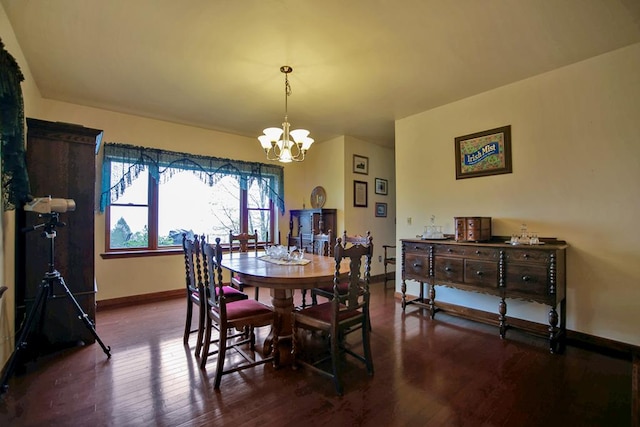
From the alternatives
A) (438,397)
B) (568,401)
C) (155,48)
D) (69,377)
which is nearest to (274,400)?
(438,397)

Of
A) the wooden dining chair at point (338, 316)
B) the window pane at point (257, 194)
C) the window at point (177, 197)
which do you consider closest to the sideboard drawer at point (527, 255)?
the wooden dining chair at point (338, 316)

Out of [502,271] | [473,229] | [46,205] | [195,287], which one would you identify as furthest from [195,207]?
[502,271]

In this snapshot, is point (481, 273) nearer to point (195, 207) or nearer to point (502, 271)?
point (502, 271)

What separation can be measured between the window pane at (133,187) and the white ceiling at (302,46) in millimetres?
814

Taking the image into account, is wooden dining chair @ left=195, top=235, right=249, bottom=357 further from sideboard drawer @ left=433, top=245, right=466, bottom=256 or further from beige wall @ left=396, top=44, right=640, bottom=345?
beige wall @ left=396, top=44, right=640, bottom=345

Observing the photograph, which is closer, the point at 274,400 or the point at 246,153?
the point at 274,400

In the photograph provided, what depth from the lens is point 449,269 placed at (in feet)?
10.4

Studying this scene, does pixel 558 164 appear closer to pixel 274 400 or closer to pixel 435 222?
pixel 435 222

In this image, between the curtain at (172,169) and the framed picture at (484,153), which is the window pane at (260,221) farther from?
the framed picture at (484,153)

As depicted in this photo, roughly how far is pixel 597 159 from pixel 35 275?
4998mm

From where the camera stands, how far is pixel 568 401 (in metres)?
1.87

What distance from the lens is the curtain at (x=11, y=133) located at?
1.68 m

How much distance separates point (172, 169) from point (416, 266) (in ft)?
12.1

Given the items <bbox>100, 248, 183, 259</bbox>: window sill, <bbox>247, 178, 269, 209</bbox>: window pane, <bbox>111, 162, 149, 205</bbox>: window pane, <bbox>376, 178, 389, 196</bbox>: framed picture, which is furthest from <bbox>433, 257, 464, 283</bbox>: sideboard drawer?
<bbox>111, 162, 149, 205</bbox>: window pane
